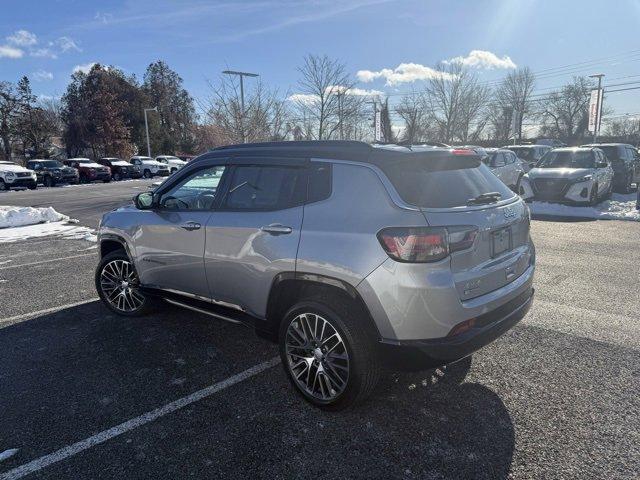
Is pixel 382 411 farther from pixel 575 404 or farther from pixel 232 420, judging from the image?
pixel 575 404

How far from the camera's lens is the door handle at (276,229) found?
314 cm

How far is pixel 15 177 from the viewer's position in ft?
85.1

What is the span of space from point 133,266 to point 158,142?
179 ft

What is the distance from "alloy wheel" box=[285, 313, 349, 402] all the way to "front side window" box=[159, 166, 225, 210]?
146cm

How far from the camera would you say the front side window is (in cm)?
398

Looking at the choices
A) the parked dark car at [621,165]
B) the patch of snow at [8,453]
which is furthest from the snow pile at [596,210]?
the patch of snow at [8,453]

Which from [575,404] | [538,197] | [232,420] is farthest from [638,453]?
[538,197]

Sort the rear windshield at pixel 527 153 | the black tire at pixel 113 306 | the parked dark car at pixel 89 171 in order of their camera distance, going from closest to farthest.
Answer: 1. the black tire at pixel 113 306
2. the rear windshield at pixel 527 153
3. the parked dark car at pixel 89 171

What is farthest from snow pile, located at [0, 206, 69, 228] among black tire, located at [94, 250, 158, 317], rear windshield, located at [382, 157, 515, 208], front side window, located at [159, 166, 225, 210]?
rear windshield, located at [382, 157, 515, 208]

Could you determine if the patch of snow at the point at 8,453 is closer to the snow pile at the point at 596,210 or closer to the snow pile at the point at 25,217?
the snow pile at the point at 25,217

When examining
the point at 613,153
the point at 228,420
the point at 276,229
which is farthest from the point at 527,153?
the point at 228,420

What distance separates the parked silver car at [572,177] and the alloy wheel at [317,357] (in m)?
10.9

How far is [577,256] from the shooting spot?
7.20 meters

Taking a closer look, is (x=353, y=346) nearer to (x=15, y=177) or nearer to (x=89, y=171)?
(x=15, y=177)
